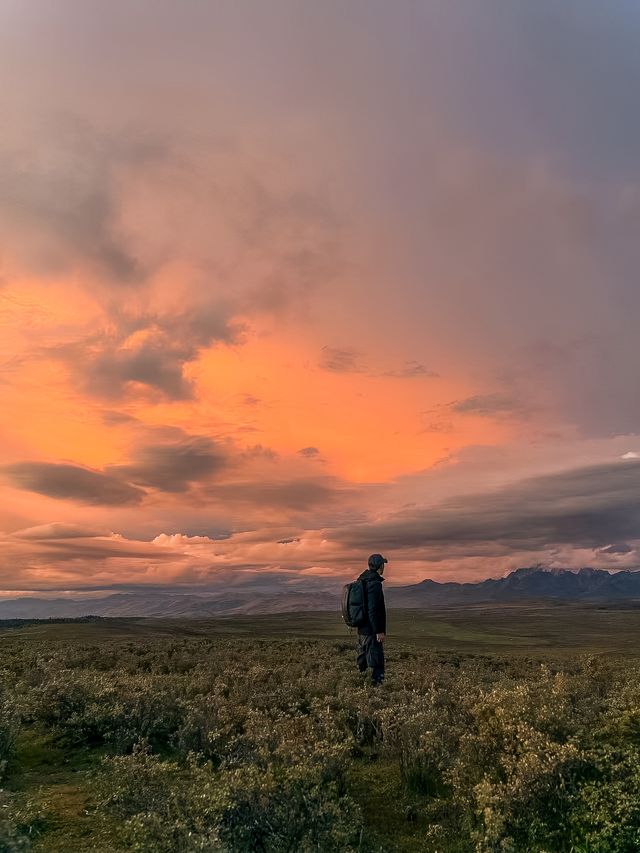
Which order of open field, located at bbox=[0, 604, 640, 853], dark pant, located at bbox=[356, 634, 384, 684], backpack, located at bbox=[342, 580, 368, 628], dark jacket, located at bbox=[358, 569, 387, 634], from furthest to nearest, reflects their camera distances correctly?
backpack, located at bbox=[342, 580, 368, 628], dark jacket, located at bbox=[358, 569, 387, 634], dark pant, located at bbox=[356, 634, 384, 684], open field, located at bbox=[0, 604, 640, 853]

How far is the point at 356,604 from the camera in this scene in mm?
20484

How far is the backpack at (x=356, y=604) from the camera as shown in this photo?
2038 cm

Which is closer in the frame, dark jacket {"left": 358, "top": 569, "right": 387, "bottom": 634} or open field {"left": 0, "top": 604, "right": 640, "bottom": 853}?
open field {"left": 0, "top": 604, "right": 640, "bottom": 853}

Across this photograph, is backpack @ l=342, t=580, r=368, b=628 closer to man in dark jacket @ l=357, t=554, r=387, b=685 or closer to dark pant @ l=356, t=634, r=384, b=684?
man in dark jacket @ l=357, t=554, r=387, b=685

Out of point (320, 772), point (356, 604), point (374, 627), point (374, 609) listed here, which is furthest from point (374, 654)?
point (320, 772)

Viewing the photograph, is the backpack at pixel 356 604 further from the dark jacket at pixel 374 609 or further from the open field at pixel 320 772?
the open field at pixel 320 772

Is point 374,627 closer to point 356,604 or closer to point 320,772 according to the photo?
point 356,604

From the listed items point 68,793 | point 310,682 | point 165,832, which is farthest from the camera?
point 310,682

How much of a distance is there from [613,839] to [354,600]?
12.5m

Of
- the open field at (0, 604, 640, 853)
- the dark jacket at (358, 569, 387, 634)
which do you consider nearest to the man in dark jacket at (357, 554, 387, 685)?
the dark jacket at (358, 569, 387, 634)

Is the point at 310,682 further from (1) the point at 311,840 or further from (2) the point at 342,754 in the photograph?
(1) the point at 311,840

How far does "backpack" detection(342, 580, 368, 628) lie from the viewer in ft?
66.8

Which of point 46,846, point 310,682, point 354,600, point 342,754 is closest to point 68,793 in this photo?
point 46,846

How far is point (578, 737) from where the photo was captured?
35.9ft
